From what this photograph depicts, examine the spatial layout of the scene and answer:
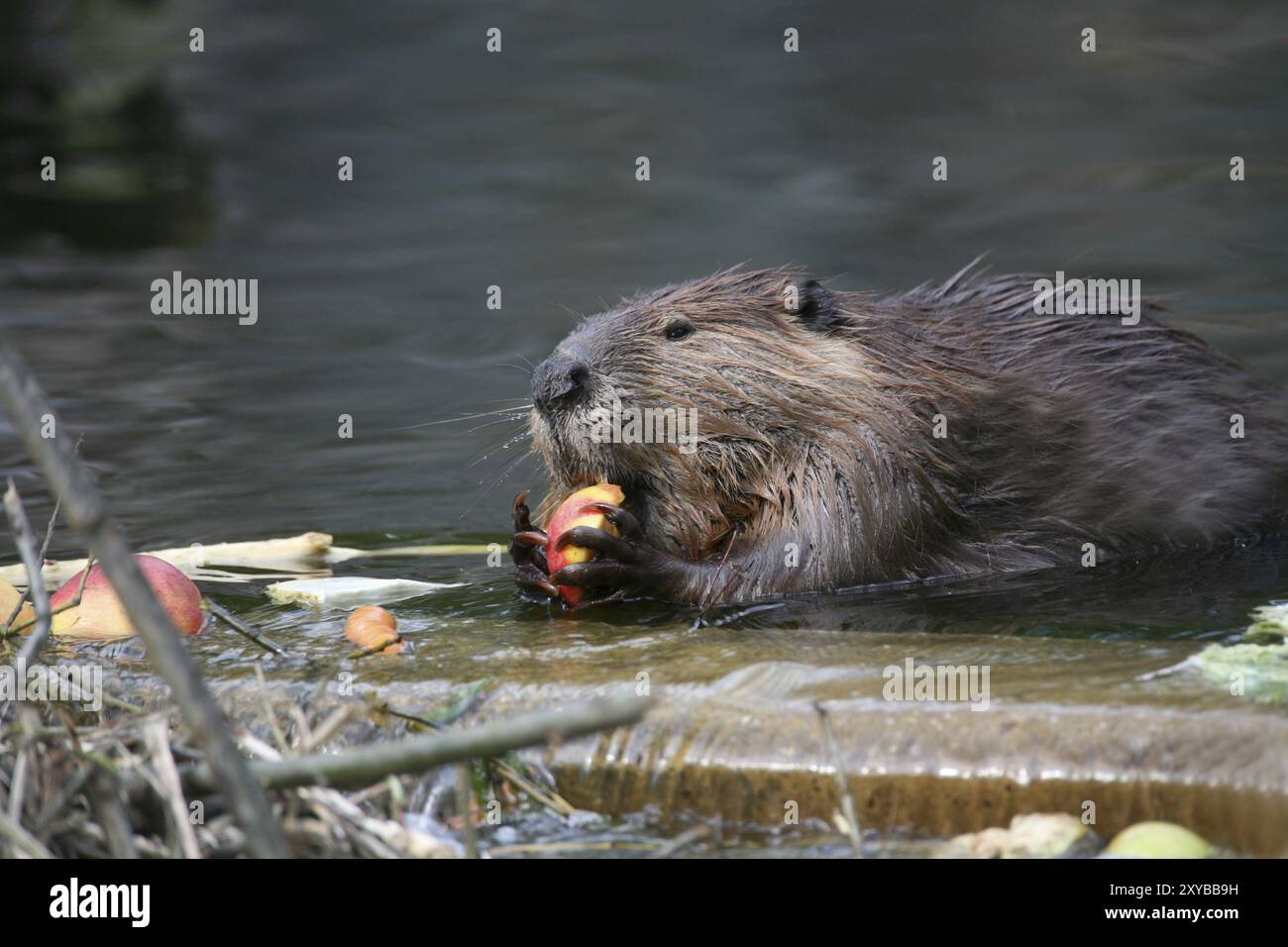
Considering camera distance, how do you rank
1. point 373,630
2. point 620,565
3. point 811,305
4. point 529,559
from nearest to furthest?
point 373,630 < point 620,565 < point 529,559 < point 811,305

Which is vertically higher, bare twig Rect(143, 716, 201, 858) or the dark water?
the dark water

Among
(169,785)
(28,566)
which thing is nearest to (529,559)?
(28,566)

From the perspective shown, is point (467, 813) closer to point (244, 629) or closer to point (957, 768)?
point (957, 768)

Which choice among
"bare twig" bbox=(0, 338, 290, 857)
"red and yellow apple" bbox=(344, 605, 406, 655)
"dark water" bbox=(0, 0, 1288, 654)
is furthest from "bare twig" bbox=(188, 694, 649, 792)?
"dark water" bbox=(0, 0, 1288, 654)

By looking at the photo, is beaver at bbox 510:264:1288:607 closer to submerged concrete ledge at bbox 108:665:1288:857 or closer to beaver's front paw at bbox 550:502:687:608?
beaver's front paw at bbox 550:502:687:608

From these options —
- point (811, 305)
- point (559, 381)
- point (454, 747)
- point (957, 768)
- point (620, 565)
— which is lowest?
point (957, 768)

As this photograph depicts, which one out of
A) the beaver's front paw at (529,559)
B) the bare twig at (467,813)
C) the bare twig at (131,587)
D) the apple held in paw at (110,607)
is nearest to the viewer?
the bare twig at (131,587)

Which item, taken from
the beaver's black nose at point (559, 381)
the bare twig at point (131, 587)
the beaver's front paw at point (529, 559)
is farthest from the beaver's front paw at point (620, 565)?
the bare twig at point (131, 587)

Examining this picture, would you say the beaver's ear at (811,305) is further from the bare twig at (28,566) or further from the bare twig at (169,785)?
the bare twig at (169,785)
